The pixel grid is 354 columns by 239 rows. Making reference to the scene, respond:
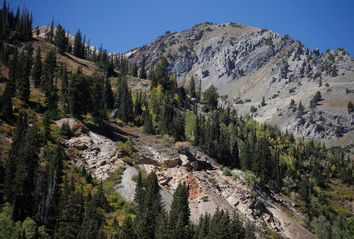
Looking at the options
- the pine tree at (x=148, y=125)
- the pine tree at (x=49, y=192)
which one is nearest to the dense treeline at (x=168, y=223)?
the pine tree at (x=49, y=192)

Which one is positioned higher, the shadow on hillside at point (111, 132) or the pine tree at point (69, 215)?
the shadow on hillside at point (111, 132)

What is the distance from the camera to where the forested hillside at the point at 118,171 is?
8262 centimetres

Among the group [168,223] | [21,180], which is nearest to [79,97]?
[21,180]

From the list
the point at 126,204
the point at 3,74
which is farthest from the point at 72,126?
the point at 3,74

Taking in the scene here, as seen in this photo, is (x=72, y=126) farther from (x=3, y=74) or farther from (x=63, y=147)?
(x=3, y=74)

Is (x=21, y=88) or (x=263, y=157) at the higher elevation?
(x=21, y=88)

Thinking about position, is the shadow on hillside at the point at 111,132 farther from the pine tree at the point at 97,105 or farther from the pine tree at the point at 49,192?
the pine tree at the point at 49,192

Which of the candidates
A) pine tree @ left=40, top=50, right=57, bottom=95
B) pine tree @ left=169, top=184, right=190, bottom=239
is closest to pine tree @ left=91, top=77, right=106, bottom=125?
pine tree @ left=40, top=50, right=57, bottom=95

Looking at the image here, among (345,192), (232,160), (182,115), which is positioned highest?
(182,115)

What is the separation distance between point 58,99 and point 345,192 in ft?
395

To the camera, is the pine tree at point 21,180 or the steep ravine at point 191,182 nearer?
the pine tree at point 21,180

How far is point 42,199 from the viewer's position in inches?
3351

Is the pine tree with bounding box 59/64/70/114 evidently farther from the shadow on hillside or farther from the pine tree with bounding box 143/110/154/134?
the pine tree with bounding box 143/110/154/134

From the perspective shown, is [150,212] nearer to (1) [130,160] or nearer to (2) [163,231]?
(2) [163,231]
